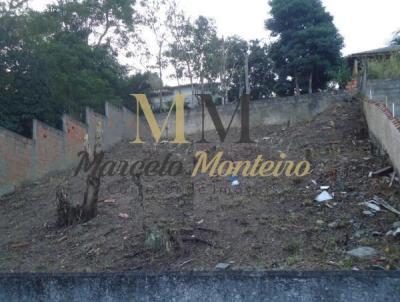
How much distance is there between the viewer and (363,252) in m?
4.96

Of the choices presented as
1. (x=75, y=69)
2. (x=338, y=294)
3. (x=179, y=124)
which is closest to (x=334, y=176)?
(x=338, y=294)

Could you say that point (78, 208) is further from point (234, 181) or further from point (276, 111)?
point (276, 111)

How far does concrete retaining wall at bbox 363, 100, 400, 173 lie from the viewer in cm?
612

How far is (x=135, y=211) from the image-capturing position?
24.2ft

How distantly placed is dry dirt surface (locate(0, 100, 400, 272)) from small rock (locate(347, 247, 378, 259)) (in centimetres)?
6

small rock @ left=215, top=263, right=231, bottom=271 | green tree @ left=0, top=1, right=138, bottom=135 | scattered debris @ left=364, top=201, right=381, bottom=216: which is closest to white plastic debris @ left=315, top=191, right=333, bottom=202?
scattered debris @ left=364, top=201, right=381, bottom=216

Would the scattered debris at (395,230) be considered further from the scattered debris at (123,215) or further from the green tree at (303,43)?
the green tree at (303,43)

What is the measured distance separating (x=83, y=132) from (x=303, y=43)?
931 cm

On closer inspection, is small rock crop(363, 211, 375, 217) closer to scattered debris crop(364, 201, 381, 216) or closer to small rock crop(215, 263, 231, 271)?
scattered debris crop(364, 201, 381, 216)

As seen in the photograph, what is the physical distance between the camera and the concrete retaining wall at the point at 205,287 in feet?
7.41

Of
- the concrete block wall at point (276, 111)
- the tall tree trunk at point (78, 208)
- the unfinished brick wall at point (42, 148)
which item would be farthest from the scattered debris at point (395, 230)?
the unfinished brick wall at point (42, 148)

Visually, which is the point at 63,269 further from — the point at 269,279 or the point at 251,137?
the point at 251,137

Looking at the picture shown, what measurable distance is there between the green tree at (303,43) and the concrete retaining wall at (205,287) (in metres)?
15.1

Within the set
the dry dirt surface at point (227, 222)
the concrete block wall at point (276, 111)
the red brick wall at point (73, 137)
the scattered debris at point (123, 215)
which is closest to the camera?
the dry dirt surface at point (227, 222)
